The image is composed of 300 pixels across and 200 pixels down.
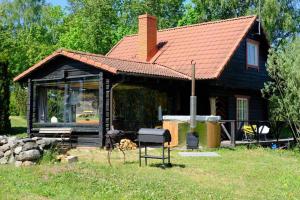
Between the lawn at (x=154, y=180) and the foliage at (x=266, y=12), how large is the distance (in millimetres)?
21326

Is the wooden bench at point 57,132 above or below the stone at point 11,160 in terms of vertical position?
above

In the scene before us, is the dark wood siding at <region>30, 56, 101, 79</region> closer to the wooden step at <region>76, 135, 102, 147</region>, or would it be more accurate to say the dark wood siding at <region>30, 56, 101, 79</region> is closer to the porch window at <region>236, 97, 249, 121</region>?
the wooden step at <region>76, 135, 102, 147</region>

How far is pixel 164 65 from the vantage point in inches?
863

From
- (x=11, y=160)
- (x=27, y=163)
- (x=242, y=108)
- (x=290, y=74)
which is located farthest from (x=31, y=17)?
(x=27, y=163)

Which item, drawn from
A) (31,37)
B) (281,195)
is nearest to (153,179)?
(281,195)

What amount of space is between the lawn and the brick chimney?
10.2 meters

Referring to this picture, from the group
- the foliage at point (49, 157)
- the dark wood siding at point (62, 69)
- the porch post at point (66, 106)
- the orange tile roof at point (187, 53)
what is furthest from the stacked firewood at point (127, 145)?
the foliage at point (49, 157)

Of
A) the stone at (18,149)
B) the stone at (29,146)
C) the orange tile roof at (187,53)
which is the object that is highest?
the orange tile roof at (187,53)

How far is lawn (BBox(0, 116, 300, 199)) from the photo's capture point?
→ 8.97m

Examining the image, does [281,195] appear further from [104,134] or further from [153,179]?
[104,134]

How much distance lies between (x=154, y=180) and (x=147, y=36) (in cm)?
1373

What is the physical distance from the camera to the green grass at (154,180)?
897 centimetres

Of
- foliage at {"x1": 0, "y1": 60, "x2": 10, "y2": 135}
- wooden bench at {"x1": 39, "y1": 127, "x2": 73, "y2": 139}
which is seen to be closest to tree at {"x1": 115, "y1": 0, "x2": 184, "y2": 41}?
foliage at {"x1": 0, "y1": 60, "x2": 10, "y2": 135}

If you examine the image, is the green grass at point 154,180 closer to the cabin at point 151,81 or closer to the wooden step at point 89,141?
the wooden step at point 89,141
